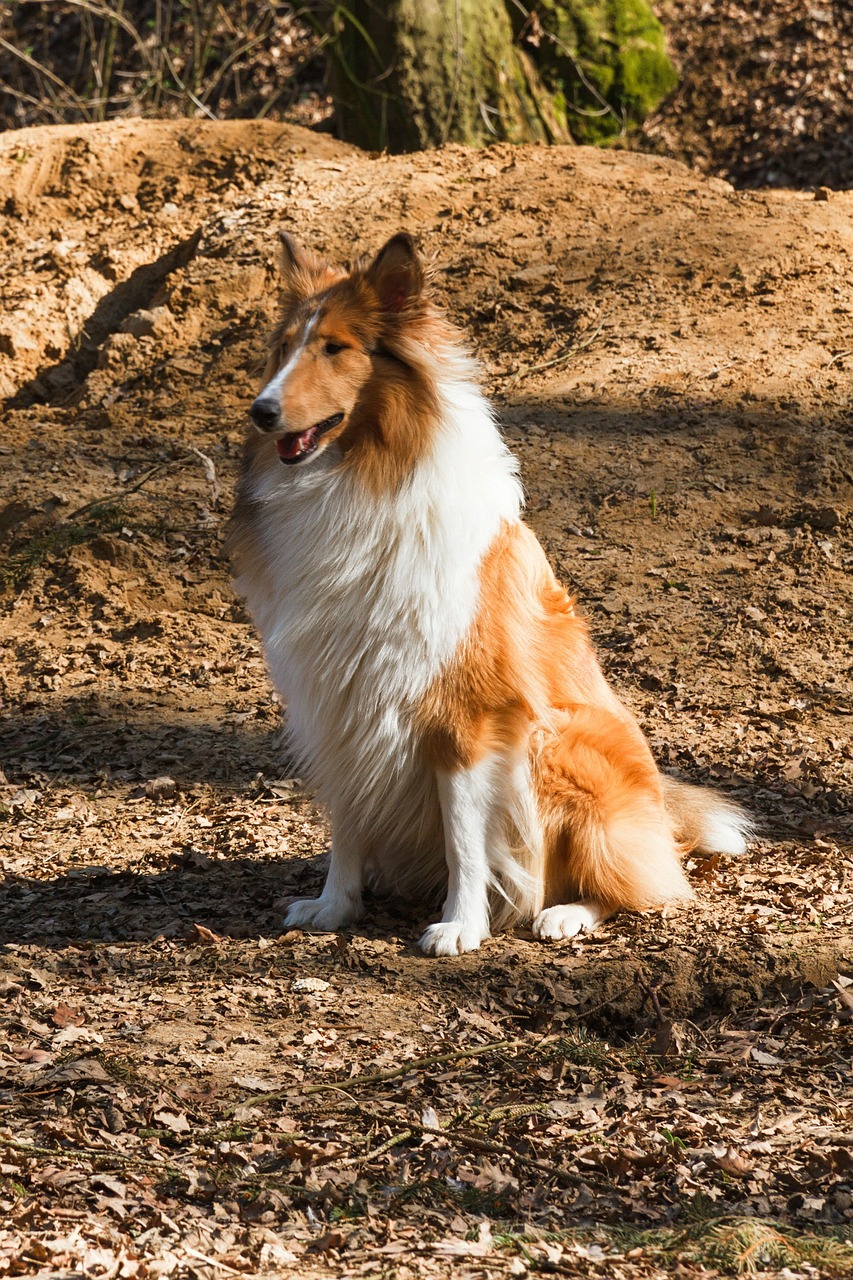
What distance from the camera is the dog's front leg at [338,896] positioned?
204 inches

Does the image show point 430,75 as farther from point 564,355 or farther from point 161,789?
point 161,789

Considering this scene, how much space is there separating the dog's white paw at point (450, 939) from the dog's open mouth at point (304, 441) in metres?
1.79

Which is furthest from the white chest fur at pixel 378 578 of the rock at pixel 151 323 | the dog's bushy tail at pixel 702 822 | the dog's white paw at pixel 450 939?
the rock at pixel 151 323

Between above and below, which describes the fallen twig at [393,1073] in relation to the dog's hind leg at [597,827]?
below

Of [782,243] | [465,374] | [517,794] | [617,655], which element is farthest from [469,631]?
[782,243]

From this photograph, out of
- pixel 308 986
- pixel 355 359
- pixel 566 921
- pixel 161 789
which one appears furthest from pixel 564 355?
pixel 308 986

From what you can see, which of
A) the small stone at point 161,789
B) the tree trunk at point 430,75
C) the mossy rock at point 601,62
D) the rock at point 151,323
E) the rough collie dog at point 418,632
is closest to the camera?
the rough collie dog at point 418,632

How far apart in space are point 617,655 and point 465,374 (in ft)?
9.18

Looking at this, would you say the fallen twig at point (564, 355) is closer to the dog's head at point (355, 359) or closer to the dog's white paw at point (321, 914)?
the dog's head at point (355, 359)

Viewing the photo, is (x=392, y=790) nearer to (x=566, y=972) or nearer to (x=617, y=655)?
(x=566, y=972)

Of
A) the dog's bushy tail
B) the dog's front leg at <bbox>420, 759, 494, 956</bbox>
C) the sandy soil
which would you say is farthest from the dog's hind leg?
the dog's bushy tail

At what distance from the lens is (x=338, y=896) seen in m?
5.21

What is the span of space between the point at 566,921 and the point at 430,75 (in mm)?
8156

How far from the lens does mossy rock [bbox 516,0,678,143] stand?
11.7m
